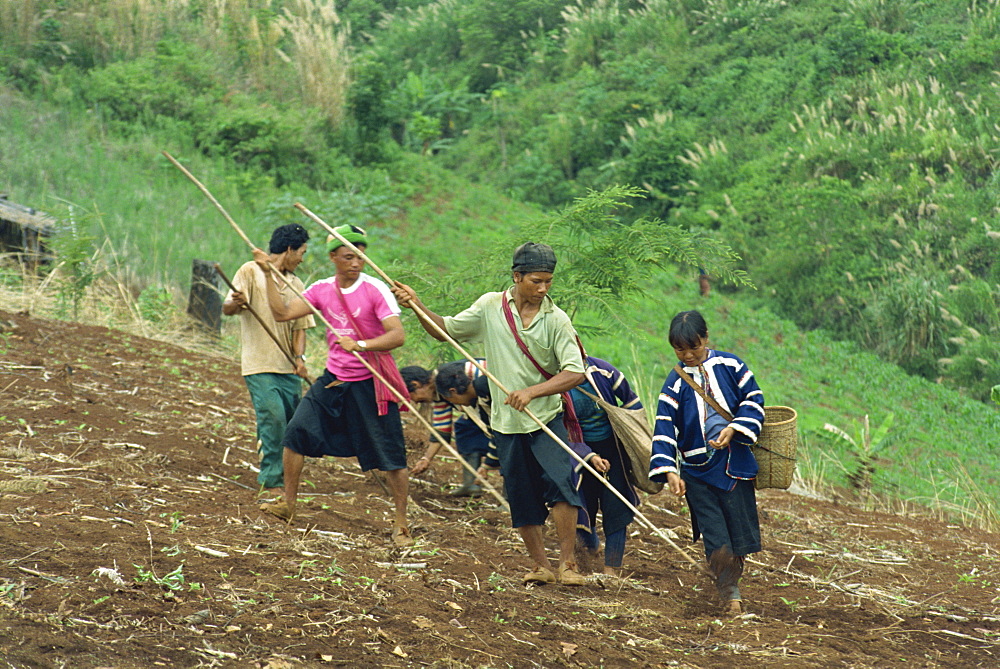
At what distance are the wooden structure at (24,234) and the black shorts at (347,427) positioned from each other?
20.3 feet

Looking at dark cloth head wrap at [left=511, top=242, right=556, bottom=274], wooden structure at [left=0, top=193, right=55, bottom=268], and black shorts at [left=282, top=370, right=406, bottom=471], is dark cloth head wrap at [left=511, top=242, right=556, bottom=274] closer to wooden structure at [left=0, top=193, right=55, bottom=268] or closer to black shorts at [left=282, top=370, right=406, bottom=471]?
black shorts at [left=282, top=370, right=406, bottom=471]

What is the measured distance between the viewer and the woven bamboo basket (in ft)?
17.1

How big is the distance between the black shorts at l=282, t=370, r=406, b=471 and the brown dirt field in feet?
1.39

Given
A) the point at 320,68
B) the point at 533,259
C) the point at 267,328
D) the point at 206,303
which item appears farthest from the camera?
the point at 320,68

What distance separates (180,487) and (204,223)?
8.44 meters

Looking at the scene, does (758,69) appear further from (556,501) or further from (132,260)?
(556,501)

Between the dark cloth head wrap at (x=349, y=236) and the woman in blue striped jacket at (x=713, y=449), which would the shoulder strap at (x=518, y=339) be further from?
the dark cloth head wrap at (x=349, y=236)

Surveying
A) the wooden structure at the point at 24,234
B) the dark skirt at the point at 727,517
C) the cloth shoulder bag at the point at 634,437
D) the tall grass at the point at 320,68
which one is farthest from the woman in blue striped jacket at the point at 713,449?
the tall grass at the point at 320,68

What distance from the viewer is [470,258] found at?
1137 centimetres

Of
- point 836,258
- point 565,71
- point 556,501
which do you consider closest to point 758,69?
point 565,71

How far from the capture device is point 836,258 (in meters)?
17.5

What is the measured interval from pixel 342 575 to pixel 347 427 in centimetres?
119

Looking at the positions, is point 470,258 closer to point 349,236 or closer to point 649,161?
point 349,236

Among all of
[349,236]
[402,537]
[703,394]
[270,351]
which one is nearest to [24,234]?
[270,351]
